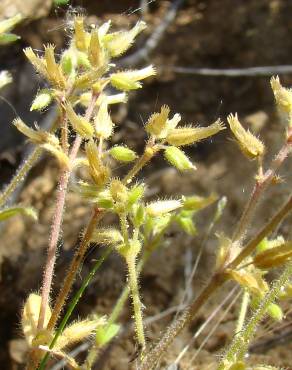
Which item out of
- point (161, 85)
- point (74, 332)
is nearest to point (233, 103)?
point (161, 85)

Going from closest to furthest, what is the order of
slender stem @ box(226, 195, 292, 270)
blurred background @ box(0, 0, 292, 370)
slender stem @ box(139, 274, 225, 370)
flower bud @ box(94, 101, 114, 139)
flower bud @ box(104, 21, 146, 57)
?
slender stem @ box(226, 195, 292, 270) → slender stem @ box(139, 274, 225, 370) → flower bud @ box(94, 101, 114, 139) → flower bud @ box(104, 21, 146, 57) → blurred background @ box(0, 0, 292, 370)

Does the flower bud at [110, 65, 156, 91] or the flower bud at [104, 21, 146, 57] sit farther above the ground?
the flower bud at [104, 21, 146, 57]

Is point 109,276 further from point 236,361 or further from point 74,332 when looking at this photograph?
point 236,361

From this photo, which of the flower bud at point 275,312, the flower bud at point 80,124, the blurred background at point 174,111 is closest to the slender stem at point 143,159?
the flower bud at point 80,124

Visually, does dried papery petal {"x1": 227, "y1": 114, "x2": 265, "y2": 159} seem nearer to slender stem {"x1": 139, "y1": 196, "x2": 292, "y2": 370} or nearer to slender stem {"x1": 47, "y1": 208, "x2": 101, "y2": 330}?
slender stem {"x1": 139, "y1": 196, "x2": 292, "y2": 370}

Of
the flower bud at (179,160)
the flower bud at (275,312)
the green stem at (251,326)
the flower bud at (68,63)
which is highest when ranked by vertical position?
the flower bud at (68,63)

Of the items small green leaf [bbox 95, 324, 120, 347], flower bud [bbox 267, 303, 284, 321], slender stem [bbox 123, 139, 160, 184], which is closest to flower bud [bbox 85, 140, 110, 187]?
slender stem [bbox 123, 139, 160, 184]

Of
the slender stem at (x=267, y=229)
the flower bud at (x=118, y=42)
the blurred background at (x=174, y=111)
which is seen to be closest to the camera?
the slender stem at (x=267, y=229)

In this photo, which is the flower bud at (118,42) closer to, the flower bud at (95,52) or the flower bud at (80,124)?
the flower bud at (95,52)
